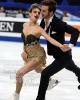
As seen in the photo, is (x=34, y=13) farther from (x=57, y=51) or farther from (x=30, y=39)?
(x=57, y=51)

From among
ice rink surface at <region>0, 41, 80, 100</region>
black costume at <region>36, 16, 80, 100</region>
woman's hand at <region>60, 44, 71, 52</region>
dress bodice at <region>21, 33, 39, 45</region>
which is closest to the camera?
woman's hand at <region>60, 44, 71, 52</region>

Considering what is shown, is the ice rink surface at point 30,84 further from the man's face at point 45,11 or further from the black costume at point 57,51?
the man's face at point 45,11

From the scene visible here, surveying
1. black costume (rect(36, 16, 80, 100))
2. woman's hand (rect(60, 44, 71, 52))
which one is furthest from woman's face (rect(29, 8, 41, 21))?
woman's hand (rect(60, 44, 71, 52))

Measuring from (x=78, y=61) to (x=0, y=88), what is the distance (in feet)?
11.3

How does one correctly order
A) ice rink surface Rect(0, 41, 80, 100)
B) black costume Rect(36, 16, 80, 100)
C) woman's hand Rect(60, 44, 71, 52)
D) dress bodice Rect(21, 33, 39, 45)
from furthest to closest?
ice rink surface Rect(0, 41, 80, 100) → dress bodice Rect(21, 33, 39, 45) → black costume Rect(36, 16, 80, 100) → woman's hand Rect(60, 44, 71, 52)

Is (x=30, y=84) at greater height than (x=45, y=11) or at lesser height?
lesser

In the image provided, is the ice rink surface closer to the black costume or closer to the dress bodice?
the black costume

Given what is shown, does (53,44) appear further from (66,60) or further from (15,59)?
(15,59)

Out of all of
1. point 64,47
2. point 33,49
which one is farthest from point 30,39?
point 64,47

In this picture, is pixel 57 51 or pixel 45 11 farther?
pixel 57 51

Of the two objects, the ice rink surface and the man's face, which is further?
the ice rink surface

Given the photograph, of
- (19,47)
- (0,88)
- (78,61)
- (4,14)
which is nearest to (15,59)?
(78,61)

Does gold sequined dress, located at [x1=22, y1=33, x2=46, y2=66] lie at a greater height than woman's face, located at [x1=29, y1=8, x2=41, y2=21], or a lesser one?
lesser

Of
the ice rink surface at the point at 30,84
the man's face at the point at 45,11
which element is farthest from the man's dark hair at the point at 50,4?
the ice rink surface at the point at 30,84
